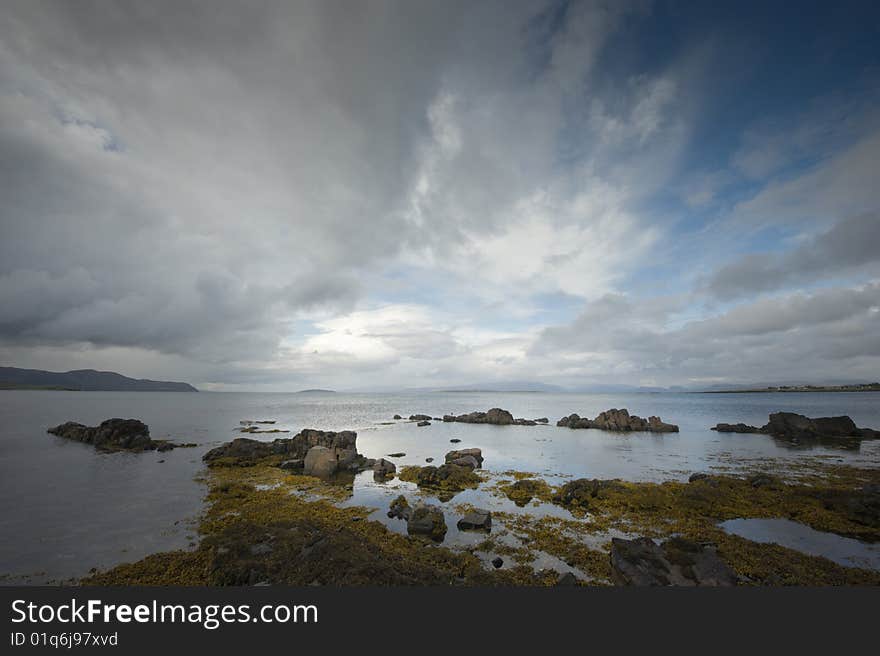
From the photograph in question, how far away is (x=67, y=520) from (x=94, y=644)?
2029 centimetres

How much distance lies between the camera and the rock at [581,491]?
79.3 feet

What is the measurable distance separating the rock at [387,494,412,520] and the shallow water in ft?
62.0

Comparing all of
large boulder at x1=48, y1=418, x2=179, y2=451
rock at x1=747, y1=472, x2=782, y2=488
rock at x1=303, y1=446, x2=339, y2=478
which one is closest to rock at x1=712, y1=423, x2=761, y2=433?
rock at x1=747, y1=472, x2=782, y2=488

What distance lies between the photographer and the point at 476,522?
19.4 meters

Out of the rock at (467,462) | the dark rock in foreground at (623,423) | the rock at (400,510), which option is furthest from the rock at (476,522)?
the dark rock in foreground at (623,423)

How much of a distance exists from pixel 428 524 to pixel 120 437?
5289 cm

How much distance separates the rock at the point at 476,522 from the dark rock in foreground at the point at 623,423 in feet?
217

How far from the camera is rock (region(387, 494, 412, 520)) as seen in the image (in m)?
21.3

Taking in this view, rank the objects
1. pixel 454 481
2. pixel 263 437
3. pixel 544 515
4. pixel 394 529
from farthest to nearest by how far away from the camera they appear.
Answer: pixel 263 437
pixel 454 481
pixel 544 515
pixel 394 529

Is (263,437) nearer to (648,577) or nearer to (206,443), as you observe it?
(206,443)

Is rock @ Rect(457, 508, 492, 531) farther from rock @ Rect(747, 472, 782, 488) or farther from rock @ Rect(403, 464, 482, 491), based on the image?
rock @ Rect(747, 472, 782, 488)

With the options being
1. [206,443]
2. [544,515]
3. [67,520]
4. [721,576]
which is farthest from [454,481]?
[206,443]

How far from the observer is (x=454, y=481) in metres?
29.8

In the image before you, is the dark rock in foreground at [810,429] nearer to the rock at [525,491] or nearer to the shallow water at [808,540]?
the shallow water at [808,540]
